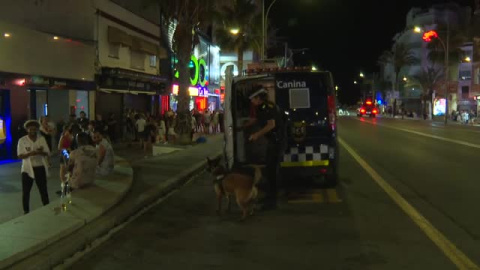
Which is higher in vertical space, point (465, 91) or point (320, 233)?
point (465, 91)

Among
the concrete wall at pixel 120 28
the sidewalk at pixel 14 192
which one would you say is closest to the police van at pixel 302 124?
the sidewalk at pixel 14 192

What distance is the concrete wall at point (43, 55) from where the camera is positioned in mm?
15484

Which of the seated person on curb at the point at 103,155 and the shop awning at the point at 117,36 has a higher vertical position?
the shop awning at the point at 117,36

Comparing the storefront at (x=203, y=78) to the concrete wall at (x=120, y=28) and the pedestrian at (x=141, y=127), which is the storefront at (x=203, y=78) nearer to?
the concrete wall at (x=120, y=28)

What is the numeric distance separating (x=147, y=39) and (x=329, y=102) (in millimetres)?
18632

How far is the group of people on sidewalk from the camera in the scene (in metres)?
8.65

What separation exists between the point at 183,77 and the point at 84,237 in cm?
1538

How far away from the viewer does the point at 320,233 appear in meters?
7.38

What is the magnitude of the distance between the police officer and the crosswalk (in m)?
0.84

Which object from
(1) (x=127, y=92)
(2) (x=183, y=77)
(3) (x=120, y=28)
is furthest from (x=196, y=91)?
(2) (x=183, y=77)

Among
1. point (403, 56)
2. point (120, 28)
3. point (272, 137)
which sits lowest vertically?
point (272, 137)

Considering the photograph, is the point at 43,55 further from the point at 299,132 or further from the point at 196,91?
the point at 196,91

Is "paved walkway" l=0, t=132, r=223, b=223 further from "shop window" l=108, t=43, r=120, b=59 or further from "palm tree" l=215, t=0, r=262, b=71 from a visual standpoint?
"palm tree" l=215, t=0, r=262, b=71

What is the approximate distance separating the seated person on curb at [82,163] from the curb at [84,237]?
1059 mm
